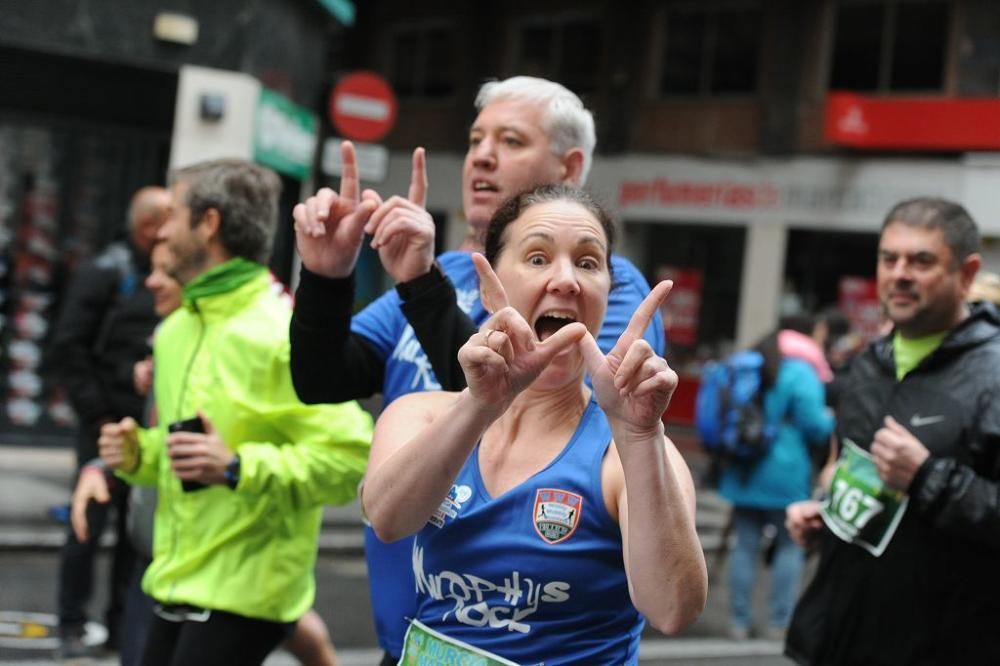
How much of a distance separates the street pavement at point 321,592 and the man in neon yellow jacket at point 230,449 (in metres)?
2.60

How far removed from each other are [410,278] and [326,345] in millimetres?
280

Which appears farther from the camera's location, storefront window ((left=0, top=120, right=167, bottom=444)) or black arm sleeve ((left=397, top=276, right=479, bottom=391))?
storefront window ((left=0, top=120, right=167, bottom=444))

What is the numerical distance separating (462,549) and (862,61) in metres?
19.2

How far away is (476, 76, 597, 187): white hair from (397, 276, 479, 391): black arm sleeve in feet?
1.79

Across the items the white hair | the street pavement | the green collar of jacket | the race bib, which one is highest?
the white hair

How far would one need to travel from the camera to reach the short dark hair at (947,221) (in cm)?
395

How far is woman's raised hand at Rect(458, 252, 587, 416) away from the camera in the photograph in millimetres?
2119

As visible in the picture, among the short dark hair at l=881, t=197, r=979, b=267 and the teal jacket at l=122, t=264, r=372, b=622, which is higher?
the short dark hair at l=881, t=197, r=979, b=267

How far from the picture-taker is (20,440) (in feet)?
40.2

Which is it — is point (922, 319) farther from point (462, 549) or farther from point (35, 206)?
point (35, 206)

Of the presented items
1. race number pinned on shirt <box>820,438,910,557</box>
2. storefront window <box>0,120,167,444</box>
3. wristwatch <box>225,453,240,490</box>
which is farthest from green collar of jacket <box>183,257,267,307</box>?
storefront window <box>0,120,167,444</box>

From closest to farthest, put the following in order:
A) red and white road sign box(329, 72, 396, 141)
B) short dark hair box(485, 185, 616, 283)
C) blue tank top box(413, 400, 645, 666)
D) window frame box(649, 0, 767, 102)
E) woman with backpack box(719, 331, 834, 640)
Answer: blue tank top box(413, 400, 645, 666), short dark hair box(485, 185, 616, 283), woman with backpack box(719, 331, 834, 640), red and white road sign box(329, 72, 396, 141), window frame box(649, 0, 767, 102)

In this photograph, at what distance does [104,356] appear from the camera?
20.7 ft

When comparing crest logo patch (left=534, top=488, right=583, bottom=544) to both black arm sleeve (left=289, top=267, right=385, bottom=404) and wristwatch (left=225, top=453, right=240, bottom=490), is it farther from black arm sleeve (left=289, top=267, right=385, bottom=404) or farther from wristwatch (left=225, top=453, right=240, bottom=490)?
wristwatch (left=225, top=453, right=240, bottom=490)
